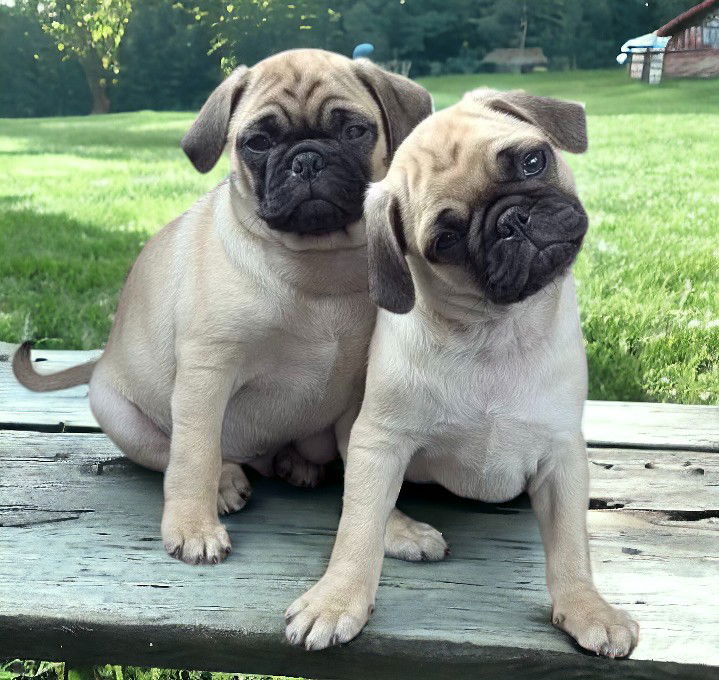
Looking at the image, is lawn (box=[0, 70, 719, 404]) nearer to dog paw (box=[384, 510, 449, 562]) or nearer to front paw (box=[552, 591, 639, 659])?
dog paw (box=[384, 510, 449, 562])

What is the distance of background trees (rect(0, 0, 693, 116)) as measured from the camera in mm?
3846

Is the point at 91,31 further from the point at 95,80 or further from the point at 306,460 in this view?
the point at 306,460

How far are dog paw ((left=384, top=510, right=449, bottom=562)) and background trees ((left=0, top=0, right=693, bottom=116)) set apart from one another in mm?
2134

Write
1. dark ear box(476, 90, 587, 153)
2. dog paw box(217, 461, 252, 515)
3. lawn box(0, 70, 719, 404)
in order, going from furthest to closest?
lawn box(0, 70, 719, 404) → dog paw box(217, 461, 252, 515) → dark ear box(476, 90, 587, 153)

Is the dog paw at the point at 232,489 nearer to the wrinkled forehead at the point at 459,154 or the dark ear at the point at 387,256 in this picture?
the dark ear at the point at 387,256

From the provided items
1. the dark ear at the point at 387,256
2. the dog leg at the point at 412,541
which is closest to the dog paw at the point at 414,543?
the dog leg at the point at 412,541

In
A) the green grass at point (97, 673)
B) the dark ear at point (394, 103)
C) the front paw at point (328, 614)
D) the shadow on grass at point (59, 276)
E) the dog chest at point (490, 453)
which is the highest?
the dark ear at point (394, 103)

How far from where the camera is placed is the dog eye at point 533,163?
161 centimetres

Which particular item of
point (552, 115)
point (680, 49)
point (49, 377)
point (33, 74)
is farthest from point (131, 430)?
point (33, 74)

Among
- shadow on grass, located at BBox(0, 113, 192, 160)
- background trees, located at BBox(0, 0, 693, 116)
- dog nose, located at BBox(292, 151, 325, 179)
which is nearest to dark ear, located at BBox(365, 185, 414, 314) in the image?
dog nose, located at BBox(292, 151, 325, 179)

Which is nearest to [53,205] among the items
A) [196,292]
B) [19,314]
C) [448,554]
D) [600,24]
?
[19,314]

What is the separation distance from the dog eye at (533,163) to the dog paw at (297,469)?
0.89 m

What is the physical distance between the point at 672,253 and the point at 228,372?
252cm

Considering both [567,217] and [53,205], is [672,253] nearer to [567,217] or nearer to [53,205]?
[567,217]
